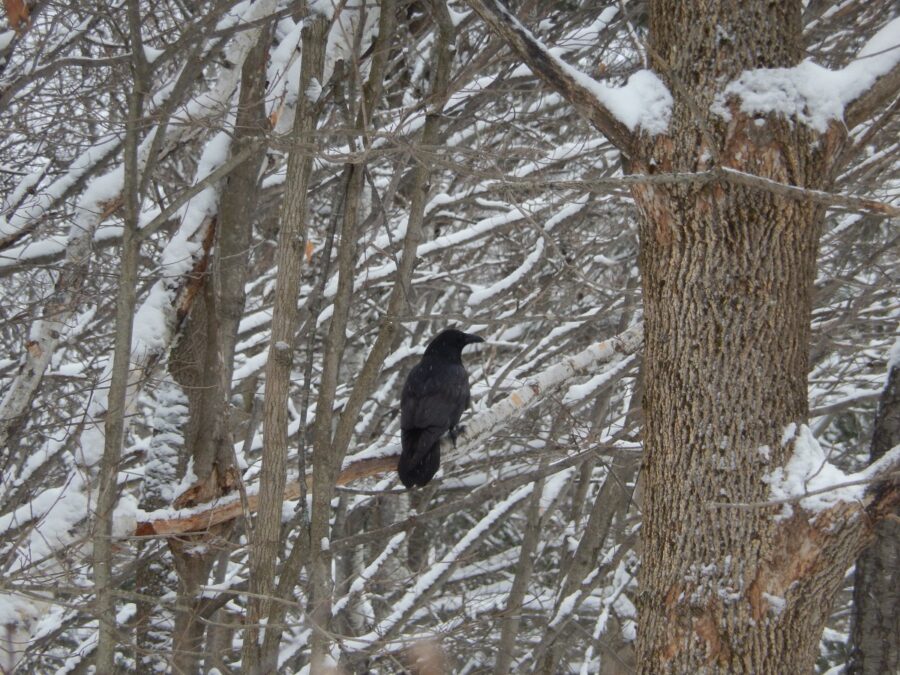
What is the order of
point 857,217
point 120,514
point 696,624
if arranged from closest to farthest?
point 696,624
point 120,514
point 857,217

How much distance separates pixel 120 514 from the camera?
4.65 meters

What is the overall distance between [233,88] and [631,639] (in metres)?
4.90

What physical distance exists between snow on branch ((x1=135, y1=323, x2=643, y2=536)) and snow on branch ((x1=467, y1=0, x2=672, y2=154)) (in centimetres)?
155

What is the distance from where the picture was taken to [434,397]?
5141 mm

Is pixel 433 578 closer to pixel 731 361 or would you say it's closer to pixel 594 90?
pixel 731 361

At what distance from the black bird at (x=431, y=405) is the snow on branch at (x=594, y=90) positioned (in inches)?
85.2

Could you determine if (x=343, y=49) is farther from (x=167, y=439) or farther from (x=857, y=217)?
(x=857, y=217)

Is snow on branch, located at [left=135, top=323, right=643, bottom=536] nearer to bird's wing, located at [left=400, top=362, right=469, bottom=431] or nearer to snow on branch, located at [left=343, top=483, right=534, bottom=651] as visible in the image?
bird's wing, located at [left=400, top=362, right=469, bottom=431]

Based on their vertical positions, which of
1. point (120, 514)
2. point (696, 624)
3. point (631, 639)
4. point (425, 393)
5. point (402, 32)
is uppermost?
point (402, 32)

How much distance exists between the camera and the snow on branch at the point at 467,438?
4.38 metres

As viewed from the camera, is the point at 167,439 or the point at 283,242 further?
the point at 167,439

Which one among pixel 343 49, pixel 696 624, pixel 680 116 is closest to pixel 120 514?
pixel 343 49

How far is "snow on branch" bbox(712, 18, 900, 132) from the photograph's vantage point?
2896 millimetres

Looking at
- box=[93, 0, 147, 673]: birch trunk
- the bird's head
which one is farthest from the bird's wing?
box=[93, 0, 147, 673]: birch trunk
